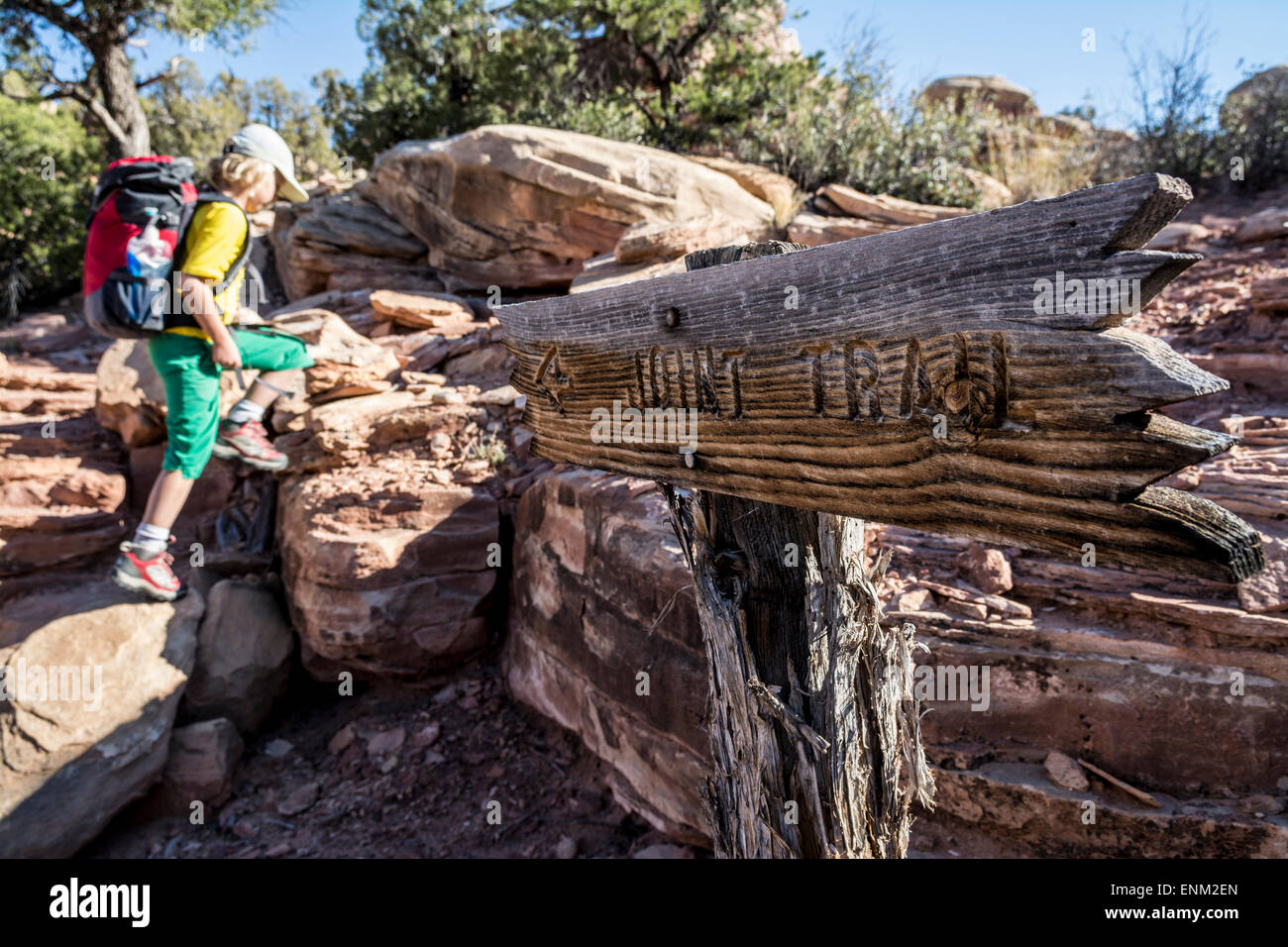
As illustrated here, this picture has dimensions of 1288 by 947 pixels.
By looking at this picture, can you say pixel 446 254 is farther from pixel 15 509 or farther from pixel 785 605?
pixel 785 605

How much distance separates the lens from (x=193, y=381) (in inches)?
141

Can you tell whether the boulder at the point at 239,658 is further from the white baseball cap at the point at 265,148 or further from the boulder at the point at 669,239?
the boulder at the point at 669,239

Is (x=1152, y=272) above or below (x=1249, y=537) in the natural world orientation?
above

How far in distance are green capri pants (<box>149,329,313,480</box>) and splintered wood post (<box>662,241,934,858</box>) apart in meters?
2.83

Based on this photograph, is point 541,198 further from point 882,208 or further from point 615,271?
point 882,208

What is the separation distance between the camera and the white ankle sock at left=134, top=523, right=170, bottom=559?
3.82m

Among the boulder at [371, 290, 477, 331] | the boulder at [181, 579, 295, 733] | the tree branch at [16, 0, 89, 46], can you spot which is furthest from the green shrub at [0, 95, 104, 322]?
the boulder at [181, 579, 295, 733]

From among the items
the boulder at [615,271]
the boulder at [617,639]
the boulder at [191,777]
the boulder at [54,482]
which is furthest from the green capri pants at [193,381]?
the boulder at [615,271]

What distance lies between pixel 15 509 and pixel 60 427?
2.92 ft

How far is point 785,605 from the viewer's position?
173cm

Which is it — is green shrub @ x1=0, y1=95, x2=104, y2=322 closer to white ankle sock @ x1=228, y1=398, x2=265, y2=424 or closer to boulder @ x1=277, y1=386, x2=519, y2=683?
boulder @ x1=277, y1=386, x2=519, y2=683

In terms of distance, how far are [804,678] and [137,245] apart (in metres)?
3.30

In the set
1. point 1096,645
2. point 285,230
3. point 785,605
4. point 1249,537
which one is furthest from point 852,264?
point 285,230

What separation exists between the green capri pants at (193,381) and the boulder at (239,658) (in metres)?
1.09
